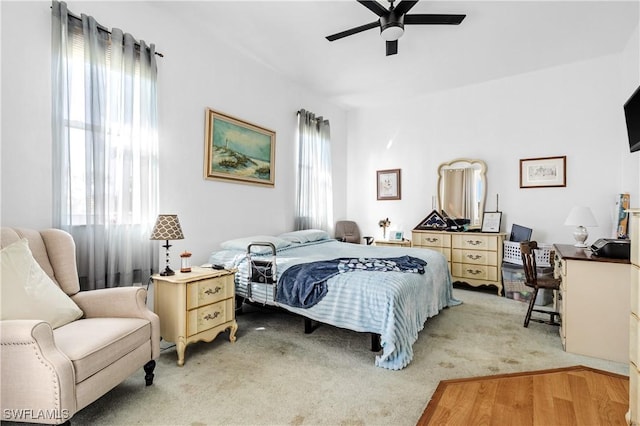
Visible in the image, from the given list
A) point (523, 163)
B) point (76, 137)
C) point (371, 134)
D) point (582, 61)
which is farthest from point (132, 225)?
point (582, 61)

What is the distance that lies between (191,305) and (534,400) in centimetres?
240

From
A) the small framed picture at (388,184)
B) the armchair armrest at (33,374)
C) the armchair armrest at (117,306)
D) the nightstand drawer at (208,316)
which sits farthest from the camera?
the small framed picture at (388,184)

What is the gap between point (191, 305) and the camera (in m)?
2.48

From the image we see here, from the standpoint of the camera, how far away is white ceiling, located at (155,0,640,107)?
3.06m

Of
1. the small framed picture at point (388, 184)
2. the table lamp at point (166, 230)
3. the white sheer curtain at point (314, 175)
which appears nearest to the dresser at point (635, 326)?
the table lamp at point (166, 230)

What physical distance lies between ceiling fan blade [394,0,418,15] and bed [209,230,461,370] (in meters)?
2.17

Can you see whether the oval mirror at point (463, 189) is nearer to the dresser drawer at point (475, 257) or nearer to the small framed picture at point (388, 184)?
the dresser drawer at point (475, 257)

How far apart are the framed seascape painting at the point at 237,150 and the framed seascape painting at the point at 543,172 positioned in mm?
3599

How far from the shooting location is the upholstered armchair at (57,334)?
1.47 meters

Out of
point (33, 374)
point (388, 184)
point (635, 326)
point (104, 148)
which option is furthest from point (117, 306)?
point (388, 184)

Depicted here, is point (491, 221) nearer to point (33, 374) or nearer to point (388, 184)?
point (388, 184)

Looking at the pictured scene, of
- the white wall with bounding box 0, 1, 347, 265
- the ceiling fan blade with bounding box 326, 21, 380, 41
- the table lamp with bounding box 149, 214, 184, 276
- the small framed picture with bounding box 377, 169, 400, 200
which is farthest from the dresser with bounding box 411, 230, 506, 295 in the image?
the table lamp with bounding box 149, 214, 184, 276

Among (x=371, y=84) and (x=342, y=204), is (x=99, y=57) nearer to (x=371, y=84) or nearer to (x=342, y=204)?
(x=371, y=84)

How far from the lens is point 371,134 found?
6.05 m
